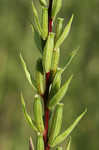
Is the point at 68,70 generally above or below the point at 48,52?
below

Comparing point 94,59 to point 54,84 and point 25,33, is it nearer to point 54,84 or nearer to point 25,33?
point 25,33

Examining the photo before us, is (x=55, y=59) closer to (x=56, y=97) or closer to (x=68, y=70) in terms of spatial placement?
(x=56, y=97)

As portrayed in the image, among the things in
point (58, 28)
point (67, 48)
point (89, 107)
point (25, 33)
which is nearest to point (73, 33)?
point (67, 48)

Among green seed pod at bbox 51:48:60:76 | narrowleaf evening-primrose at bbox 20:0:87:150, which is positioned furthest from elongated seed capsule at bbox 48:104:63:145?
green seed pod at bbox 51:48:60:76

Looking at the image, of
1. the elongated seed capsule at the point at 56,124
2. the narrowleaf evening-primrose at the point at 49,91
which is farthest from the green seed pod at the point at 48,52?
the elongated seed capsule at the point at 56,124

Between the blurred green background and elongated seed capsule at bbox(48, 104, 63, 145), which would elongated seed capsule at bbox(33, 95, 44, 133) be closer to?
elongated seed capsule at bbox(48, 104, 63, 145)

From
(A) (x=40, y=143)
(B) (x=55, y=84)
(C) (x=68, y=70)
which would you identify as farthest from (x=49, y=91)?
(C) (x=68, y=70)

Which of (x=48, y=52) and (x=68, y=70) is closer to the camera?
(x=48, y=52)
